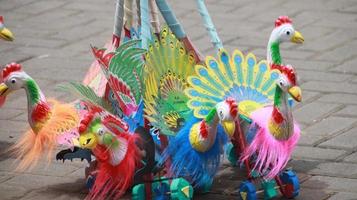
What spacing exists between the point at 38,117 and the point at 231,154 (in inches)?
33.7

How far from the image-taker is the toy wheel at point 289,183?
4020mm

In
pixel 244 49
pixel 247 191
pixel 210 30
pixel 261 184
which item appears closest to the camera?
pixel 247 191

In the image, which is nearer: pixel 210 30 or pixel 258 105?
pixel 258 105

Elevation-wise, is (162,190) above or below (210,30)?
below

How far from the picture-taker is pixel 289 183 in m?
4.03

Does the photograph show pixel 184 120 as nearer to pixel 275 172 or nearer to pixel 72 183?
pixel 275 172

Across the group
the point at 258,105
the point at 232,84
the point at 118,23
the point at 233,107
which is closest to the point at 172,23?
the point at 118,23

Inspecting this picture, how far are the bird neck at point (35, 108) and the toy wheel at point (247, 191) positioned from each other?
869 mm

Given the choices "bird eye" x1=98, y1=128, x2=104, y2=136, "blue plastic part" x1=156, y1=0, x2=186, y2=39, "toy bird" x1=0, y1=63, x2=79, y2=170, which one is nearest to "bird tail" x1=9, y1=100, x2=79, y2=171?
"toy bird" x1=0, y1=63, x2=79, y2=170

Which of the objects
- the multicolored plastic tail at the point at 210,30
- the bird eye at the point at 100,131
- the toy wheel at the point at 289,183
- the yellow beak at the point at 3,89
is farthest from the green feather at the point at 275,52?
the yellow beak at the point at 3,89

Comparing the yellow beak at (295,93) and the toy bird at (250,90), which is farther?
the toy bird at (250,90)

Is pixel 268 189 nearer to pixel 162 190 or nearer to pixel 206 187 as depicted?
pixel 206 187

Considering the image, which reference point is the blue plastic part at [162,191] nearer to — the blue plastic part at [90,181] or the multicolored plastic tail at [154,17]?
the blue plastic part at [90,181]

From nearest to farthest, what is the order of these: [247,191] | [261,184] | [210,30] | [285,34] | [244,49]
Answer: [247,191]
[261,184]
[285,34]
[210,30]
[244,49]
